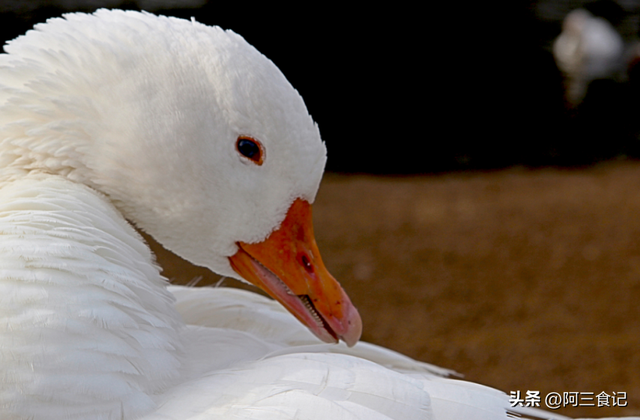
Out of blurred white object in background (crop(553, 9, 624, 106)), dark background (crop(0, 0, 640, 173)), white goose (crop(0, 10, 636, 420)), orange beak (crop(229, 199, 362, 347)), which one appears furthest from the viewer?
blurred white object in background (crop(553, 9, 624, 106))

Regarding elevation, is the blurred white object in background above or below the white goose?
above

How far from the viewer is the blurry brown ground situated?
4.69 meters

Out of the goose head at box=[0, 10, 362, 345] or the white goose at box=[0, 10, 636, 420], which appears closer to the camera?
the white goose at box=[0, 10, 636, 420]

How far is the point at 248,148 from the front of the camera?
1896 millimetres

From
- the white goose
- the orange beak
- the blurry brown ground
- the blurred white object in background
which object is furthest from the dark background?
the white goose

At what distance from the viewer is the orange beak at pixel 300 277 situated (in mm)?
2068

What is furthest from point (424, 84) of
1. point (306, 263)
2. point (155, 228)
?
point (155, 228)

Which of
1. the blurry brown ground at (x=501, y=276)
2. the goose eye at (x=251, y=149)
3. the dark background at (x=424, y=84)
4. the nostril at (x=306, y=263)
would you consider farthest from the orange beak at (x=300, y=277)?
the dark background at (x=424, y=84)

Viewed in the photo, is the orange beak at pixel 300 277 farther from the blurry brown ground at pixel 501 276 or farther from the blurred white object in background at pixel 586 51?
the blurred white object in background at pixel 586 51

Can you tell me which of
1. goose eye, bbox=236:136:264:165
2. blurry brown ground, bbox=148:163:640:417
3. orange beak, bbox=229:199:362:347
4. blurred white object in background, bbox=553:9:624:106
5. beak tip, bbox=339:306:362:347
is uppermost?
blurred white object in background, bbox=553:9:624:106

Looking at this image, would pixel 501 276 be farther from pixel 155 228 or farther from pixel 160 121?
pixel 160 121

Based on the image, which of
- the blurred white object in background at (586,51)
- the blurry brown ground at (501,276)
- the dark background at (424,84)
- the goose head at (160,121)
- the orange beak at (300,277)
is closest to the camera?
the goose head at (160,121)

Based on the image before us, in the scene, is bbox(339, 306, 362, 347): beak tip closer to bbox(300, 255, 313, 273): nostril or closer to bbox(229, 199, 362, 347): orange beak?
bbox(229, 199, 362, 347): orange beak

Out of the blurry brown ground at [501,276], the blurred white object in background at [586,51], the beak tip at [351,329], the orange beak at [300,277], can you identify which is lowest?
the beak tip at [351,329]
